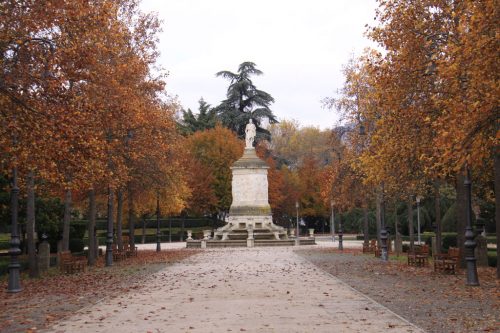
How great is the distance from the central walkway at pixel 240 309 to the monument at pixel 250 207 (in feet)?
99.2

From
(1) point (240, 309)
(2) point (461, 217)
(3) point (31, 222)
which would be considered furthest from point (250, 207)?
(1) point (240, 309)

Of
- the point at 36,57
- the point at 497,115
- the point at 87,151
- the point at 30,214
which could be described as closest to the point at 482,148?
the point at 497,115

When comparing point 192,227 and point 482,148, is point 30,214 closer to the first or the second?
point 482,148

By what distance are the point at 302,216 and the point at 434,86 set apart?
193 ft

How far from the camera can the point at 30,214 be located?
21328 mm

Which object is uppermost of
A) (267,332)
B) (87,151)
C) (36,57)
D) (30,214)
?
(36,57)

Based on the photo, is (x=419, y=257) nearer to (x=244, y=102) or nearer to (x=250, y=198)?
(x=250, y=198)

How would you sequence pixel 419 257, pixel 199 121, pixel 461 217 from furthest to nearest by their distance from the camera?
pixel 199 121, pixel 419 257, pixel 461 217

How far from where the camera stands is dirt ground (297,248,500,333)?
1106 cm

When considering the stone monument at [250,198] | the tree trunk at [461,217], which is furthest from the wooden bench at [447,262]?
the stone monument at [250,198]

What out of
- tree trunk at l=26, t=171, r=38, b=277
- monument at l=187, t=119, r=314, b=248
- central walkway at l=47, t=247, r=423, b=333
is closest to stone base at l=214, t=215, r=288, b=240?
monument at l=187, t=119, r=314, b=248

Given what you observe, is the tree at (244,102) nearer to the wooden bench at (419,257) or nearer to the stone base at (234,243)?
the stone base at (234,243)

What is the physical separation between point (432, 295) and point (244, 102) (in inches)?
Result: 2197

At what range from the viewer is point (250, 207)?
53.3 meters
